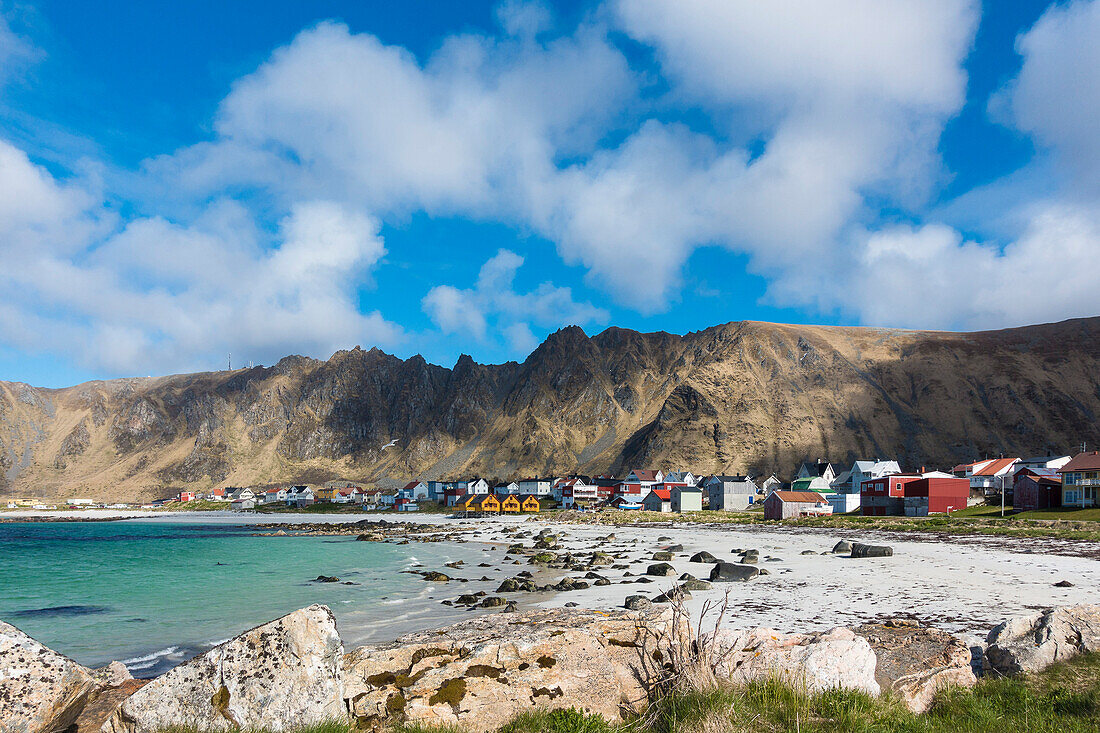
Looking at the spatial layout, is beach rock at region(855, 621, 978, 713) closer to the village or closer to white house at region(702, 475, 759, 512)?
the village

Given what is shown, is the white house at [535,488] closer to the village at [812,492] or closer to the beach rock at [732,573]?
the village at [812,492]

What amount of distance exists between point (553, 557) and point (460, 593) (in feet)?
58.0

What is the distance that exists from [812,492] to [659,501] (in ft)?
107

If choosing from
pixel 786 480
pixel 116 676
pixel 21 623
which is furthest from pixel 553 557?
pixel 786 480

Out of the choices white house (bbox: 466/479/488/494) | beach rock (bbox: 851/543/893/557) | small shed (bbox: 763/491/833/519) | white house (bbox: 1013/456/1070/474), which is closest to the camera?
beach rock (bbox: 851/543/893/557)

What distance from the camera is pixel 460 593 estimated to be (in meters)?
35.9

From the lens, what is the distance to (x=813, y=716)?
7031 millimetres

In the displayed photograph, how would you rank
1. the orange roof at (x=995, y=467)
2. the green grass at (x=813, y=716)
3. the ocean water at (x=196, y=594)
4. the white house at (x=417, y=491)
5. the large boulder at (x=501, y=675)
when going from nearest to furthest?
the green grass at (x=813, y=716), the large boulder at (x=501, y=675), the ocean water at (x=196, y=594), the orange roof at (x=995, y=467), the white house at (x=417, y=491)

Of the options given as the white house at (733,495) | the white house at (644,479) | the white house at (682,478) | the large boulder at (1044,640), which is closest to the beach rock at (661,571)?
the large boulder at (1044,640)

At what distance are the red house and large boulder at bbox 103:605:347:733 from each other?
297 ft

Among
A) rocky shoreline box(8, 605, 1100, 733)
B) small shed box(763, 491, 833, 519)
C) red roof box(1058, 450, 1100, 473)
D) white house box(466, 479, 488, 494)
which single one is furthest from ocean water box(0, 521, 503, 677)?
white house box(466, 479, 488, 494)

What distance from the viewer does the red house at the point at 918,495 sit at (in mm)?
80688

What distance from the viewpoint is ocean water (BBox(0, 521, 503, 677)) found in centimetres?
2652

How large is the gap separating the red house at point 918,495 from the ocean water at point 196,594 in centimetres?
5709
